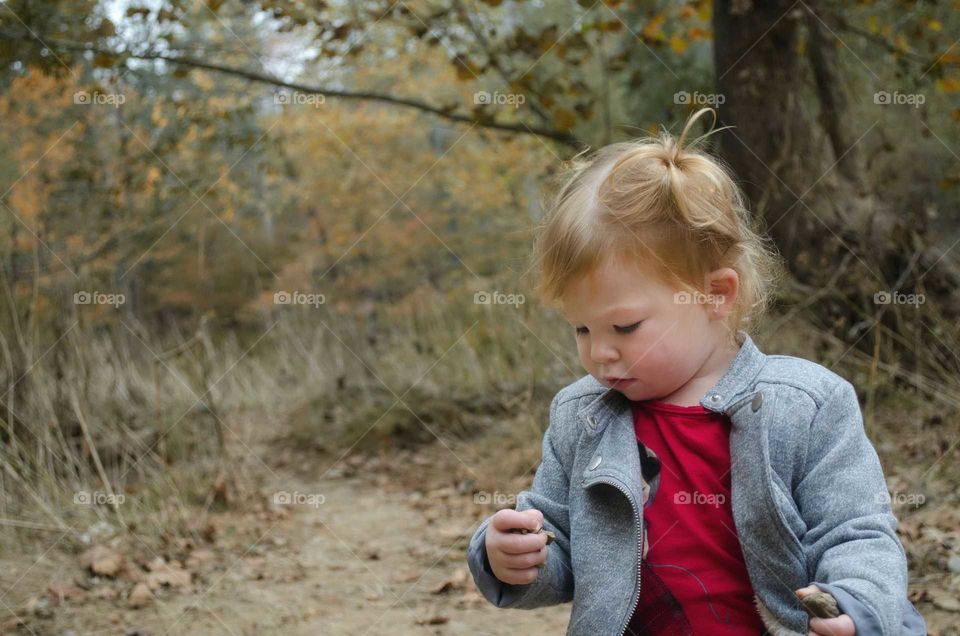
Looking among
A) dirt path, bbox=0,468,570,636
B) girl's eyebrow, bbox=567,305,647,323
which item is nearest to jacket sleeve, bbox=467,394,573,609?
girl's eyebrow, bbox=567,305,647,323

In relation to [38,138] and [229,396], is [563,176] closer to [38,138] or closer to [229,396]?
[229,396]

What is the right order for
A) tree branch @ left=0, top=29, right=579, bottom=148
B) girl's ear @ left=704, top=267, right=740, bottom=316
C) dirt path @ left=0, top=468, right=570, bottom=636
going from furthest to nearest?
1. tree branch @ left=0, top=29, right=579, bottom=148
2. dirt path @ left=0, top=468, right=570, bottom=636
3. girl's ear @ left=704, top=267, right=740, bottom=316

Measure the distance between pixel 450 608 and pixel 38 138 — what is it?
990 centimetres

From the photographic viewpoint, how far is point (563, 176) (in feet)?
6.07

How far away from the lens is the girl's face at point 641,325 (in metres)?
1.48

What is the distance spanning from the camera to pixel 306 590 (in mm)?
3277

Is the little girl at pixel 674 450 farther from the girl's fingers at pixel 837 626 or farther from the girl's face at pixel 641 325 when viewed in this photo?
the girl's fingers at pixel 837 626

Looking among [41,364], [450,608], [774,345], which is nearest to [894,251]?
[774,345]

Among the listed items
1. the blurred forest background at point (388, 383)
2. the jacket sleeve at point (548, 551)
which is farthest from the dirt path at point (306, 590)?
the jacket sleeve at point (548, 551)

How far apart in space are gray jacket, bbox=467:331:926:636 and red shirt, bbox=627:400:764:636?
1.5 inches

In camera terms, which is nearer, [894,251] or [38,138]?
[894,251]

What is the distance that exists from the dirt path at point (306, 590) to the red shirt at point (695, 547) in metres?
1.44

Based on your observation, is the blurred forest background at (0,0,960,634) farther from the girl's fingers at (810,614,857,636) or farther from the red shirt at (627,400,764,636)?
the girl's fingers at (810,614,857,636)

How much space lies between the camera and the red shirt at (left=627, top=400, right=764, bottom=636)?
1466 mm
